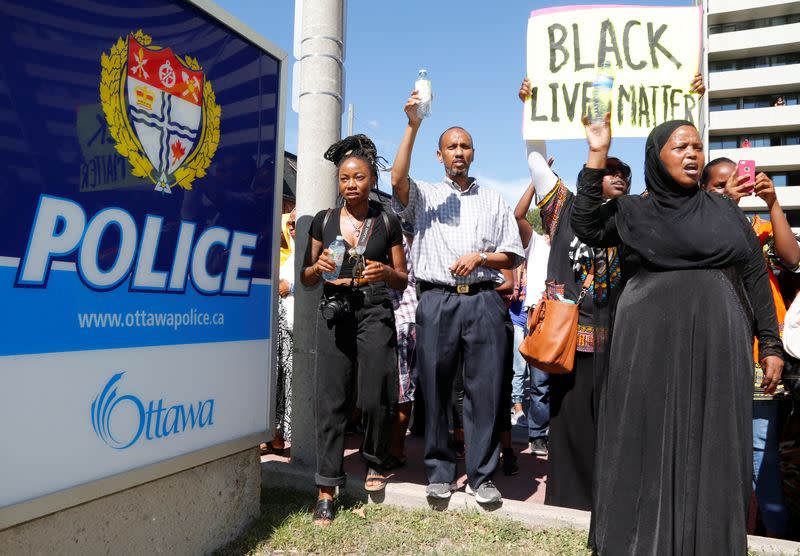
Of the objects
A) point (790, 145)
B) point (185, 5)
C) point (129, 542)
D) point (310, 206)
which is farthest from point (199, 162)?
point (790, 145)

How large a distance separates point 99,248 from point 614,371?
88.9 inches

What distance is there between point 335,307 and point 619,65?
7.52 ft

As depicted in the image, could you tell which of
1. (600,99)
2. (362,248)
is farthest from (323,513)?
(600,99)

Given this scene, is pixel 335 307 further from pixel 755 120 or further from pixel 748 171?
pixel 755 120

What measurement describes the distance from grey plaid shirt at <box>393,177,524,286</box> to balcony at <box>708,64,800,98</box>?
171ft

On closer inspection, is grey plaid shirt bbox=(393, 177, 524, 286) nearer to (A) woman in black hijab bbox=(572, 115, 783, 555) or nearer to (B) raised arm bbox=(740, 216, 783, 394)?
(A) woman in black hijab bbox=(572, 115, 783, 555)

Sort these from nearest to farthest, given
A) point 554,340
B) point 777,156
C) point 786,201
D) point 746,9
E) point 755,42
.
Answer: point 554,340 < point 786,201 < point 777,156 < point 755,42 < point 746,9

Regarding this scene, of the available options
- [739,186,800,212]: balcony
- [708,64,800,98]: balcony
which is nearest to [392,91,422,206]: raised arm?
[739,186,800,212]: balcony

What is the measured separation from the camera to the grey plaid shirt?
3598 millimetres

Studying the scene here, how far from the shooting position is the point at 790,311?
3014 millimetres

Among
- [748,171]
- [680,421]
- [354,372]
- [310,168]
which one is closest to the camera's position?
[680,421]

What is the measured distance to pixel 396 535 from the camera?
3.28m

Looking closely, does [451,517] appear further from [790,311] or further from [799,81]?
[799,81]

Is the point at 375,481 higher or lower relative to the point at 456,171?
lower
